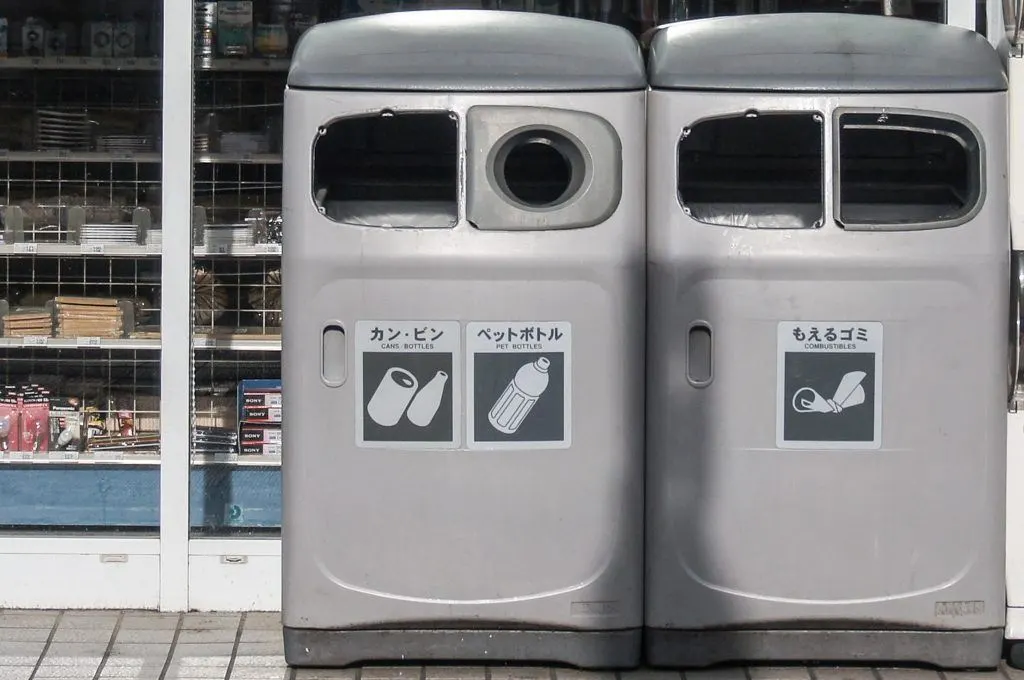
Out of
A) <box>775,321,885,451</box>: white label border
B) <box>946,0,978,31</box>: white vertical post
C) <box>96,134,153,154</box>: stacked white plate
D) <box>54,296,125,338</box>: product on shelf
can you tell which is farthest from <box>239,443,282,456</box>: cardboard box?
<box>946,0,978,31</box>: white vertical post

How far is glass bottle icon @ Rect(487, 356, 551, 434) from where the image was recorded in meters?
4.04

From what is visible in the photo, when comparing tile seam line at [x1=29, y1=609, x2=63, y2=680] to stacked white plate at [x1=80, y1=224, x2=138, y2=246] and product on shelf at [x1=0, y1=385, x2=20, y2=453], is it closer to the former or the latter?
product on shelf at [x1=0, y1=385, x2=20, y2=453]

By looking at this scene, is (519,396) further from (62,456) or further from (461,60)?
(62,456)

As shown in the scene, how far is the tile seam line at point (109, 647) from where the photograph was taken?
14.3ft

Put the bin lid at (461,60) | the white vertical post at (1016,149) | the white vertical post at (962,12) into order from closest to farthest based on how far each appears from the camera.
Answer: the bin lid at (461,60)
the white vertical post at (1016,149)
the white vertical post at (962,12)

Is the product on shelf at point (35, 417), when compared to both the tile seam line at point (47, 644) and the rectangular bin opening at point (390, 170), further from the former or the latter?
the rectangular bin opening at point (390, 170)

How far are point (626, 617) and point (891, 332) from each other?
1.19 m

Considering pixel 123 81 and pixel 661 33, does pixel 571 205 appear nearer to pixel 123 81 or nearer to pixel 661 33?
pixel 661 33

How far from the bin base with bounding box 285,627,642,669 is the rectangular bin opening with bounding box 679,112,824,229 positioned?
1.36 metres

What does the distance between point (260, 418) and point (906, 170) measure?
2.65 metres

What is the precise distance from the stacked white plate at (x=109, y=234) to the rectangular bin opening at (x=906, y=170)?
2747 millimetres

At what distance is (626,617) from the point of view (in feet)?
13.6

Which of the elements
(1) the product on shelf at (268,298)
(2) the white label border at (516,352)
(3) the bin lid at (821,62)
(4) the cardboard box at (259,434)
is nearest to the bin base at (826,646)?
(2) the white label border at (516,352)

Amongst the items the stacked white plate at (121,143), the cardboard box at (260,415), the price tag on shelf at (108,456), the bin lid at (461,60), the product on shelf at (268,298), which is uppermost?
the bin lid at (461,60)
